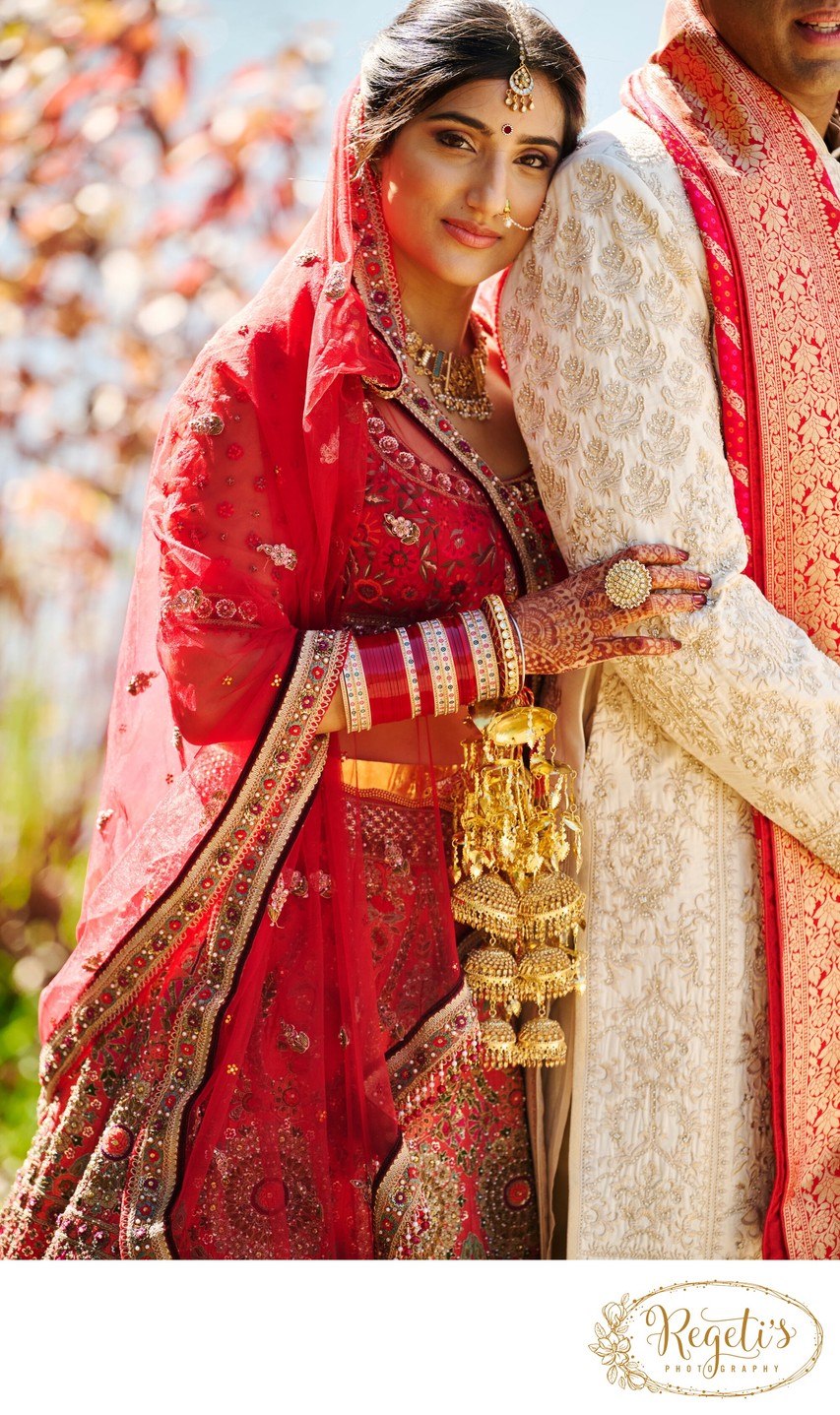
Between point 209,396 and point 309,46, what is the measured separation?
0.56 m

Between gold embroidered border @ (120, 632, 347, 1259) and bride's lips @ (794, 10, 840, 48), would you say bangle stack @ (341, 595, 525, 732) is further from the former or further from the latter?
bride's lips @ (794, 10, 840, 48)

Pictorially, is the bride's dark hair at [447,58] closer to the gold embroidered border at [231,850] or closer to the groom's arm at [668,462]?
the groom's arm at [668,462]

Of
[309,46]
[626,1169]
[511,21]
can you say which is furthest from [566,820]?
[309,46]

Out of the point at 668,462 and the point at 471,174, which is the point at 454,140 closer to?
the point at 471,174

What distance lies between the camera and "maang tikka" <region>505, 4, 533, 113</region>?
141 centimetres

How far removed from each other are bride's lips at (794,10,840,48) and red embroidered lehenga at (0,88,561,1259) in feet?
1.60
